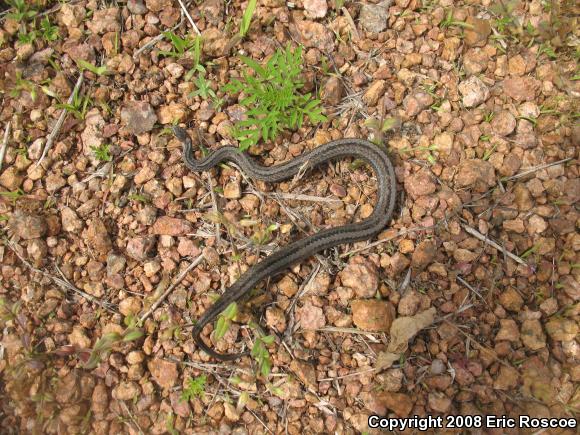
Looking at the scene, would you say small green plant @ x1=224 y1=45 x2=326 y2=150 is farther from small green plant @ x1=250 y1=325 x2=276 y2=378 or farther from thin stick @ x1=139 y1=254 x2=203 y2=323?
small green plant @ x1=250 y1=325 x2=276 y2=378

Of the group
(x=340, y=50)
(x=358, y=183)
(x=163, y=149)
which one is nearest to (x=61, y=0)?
(x=163, y=149)

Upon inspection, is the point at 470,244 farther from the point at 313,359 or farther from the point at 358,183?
the point at 313,359

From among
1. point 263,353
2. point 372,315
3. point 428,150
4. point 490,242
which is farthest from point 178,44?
point 490,242

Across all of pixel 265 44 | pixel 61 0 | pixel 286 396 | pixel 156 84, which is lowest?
pixel 286 396

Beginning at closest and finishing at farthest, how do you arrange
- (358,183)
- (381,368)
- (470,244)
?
1. (381,368)
2. (470,244)
3. (358,183)

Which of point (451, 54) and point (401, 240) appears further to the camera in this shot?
point (451, 54)

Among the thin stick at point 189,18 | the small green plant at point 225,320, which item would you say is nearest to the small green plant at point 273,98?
the thin stick at point 189,18
